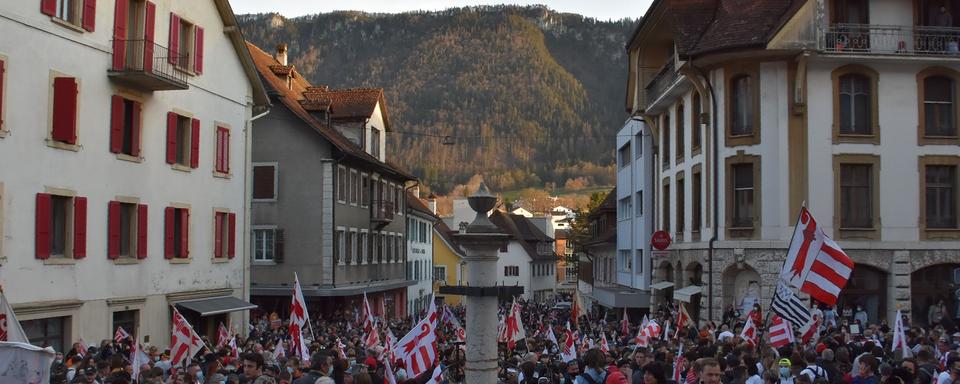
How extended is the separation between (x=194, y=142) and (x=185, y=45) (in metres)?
2.77

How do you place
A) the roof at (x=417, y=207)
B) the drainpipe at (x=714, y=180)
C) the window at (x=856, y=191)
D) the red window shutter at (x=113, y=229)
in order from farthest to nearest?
the roof at (x=417, y=207)
the drainpipe at (x=714, y=180)
the window at (x=856, y=191)
the red window shutter at (x=113, y=229)

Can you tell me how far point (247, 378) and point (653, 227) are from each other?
32886 millimetres

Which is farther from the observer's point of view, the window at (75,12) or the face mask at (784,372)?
the window at (75,12)

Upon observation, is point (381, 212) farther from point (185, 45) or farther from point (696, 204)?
point (185, 45)

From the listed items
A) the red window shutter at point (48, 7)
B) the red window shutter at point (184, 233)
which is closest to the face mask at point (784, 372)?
the red window shutter at point (48, 7)

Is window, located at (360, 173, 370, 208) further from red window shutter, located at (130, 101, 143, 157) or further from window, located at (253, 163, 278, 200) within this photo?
red window shutter, located at (130, 101, 143, 157)

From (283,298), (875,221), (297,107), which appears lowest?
(283,298)

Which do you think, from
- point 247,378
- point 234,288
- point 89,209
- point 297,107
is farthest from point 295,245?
point 247,378

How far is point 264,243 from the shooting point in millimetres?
43562

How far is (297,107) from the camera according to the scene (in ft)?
147

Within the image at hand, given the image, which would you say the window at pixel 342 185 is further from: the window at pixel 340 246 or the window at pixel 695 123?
the window at pixel 695 123

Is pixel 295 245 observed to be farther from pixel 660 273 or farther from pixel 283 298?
pixel 660 273

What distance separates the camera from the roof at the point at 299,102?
42500mm

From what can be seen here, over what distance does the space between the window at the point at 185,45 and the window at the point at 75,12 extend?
3507mm
